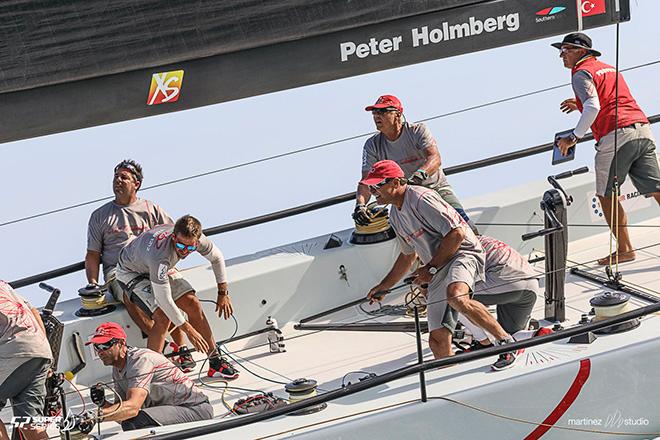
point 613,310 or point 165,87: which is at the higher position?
point 165,87

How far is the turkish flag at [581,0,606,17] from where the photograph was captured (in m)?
4.86

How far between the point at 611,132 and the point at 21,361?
2.78 m

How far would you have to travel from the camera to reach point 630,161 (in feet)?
19.2

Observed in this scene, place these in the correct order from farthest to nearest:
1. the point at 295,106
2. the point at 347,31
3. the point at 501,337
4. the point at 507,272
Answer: the point at 295,106 → the point at 507,272 → the point at 501,337 → the point at 347,31

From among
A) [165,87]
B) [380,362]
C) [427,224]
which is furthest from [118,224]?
[165,87]

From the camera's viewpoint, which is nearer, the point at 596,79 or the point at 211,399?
the point at 211,399

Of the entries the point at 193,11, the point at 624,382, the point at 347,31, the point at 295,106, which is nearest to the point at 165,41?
the point at 193,11

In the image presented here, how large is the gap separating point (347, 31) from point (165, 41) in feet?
2.18

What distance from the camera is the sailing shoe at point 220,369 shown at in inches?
207

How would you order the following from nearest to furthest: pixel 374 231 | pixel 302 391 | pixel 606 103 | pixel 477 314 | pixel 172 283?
1. pixel 302 391
2. pixel 477 314
3. pixel 172 283
4. pixel 606 103
5. pixel 374 231

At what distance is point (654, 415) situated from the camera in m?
4.70

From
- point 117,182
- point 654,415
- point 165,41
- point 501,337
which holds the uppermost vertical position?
point 165,41

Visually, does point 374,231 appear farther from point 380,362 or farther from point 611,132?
point 611,132

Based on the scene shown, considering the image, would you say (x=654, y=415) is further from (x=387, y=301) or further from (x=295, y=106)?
(x=295, y=106)
